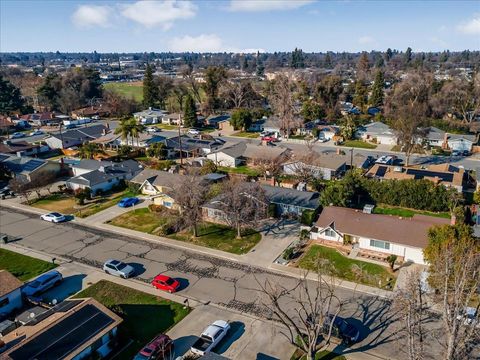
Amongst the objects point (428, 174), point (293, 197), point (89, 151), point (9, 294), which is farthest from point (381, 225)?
point (89, 151)

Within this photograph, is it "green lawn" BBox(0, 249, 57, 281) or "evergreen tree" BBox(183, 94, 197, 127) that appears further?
"evergreen tree" BBox(183, 94, 197, 127)

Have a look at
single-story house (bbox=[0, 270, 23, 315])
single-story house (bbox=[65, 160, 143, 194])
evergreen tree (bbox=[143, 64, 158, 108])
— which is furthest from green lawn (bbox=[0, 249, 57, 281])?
evergreen tree (bbox=[143, 64, 158, 108])

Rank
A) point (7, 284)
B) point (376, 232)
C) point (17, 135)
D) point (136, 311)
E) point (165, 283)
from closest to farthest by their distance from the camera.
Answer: point (136, 311) → point (7, 284) → point (165, 283) → point (376, 232) → point (17, 135)

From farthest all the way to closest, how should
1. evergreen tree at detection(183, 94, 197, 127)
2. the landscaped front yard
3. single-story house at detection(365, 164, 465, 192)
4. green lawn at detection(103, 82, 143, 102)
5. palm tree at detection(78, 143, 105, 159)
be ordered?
green lawn at detection(103, 82, 143, 102)
evergreen tree at detection(183, 94, 197, 127)
palm tree at detection(78, 143, 105, 159)
single-story house at detection(365, 164, 465, 192)
the landscaped front yard

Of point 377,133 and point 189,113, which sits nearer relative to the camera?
point 377,133

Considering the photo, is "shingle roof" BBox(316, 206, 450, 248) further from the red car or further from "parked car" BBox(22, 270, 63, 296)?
"parked car" BBox(22, 270, 63, 296)

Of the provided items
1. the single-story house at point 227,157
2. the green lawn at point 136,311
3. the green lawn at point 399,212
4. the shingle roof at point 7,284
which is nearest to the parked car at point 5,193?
the shingle roof at point 7,284

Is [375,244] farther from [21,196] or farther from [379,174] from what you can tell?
[21,196]

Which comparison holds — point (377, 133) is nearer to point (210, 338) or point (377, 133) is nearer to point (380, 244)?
point (380, 244)
